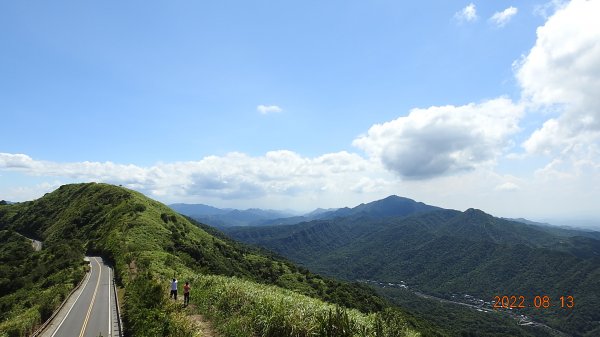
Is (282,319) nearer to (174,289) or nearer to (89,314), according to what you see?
(174,289)

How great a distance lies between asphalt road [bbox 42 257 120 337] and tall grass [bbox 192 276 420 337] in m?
11.2

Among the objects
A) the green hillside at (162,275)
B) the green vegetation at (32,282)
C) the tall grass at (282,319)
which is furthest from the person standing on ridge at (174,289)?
the green vegetation at (32,282)

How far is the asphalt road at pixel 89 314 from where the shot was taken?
34.8 m

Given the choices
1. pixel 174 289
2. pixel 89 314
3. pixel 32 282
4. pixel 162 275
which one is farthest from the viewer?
pixel 32 282

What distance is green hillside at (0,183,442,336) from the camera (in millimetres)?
23516

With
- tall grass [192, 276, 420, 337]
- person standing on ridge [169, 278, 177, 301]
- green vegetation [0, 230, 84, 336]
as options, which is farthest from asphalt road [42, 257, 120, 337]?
tall grass [192, 276, 420, 337]

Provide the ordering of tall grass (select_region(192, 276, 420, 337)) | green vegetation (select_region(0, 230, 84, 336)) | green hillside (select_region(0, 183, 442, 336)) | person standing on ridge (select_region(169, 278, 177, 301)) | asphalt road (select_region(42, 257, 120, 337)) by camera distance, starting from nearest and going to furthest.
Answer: tall grass (select_region(192, 276, 420, 337)) → green hillside (select_region(0, 183, 442, 336)) → asphalt road (select_region(42, 257, 120, 337)) → person standing on ridge (select_region(169, 278, 177, 301)) → green vegetation (select_region(0, 230, 84, 336))

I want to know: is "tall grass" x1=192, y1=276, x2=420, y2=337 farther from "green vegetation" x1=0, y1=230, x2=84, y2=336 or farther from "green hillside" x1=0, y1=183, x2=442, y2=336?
"green vegetation" x1=0, y1=230, x2=84, y2=336

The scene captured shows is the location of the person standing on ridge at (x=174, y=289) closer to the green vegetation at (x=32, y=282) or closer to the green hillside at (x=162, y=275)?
the green hillside at (x=162, y=275)

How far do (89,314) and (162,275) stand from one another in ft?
30.8

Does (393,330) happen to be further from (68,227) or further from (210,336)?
(68,227)

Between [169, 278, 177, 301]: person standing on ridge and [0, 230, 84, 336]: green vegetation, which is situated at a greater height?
[169, 278, 177, 301]: person standing on ridge

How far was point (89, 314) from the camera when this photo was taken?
1586 inches

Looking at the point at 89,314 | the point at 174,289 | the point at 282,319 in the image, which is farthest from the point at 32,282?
the point at 282,319
